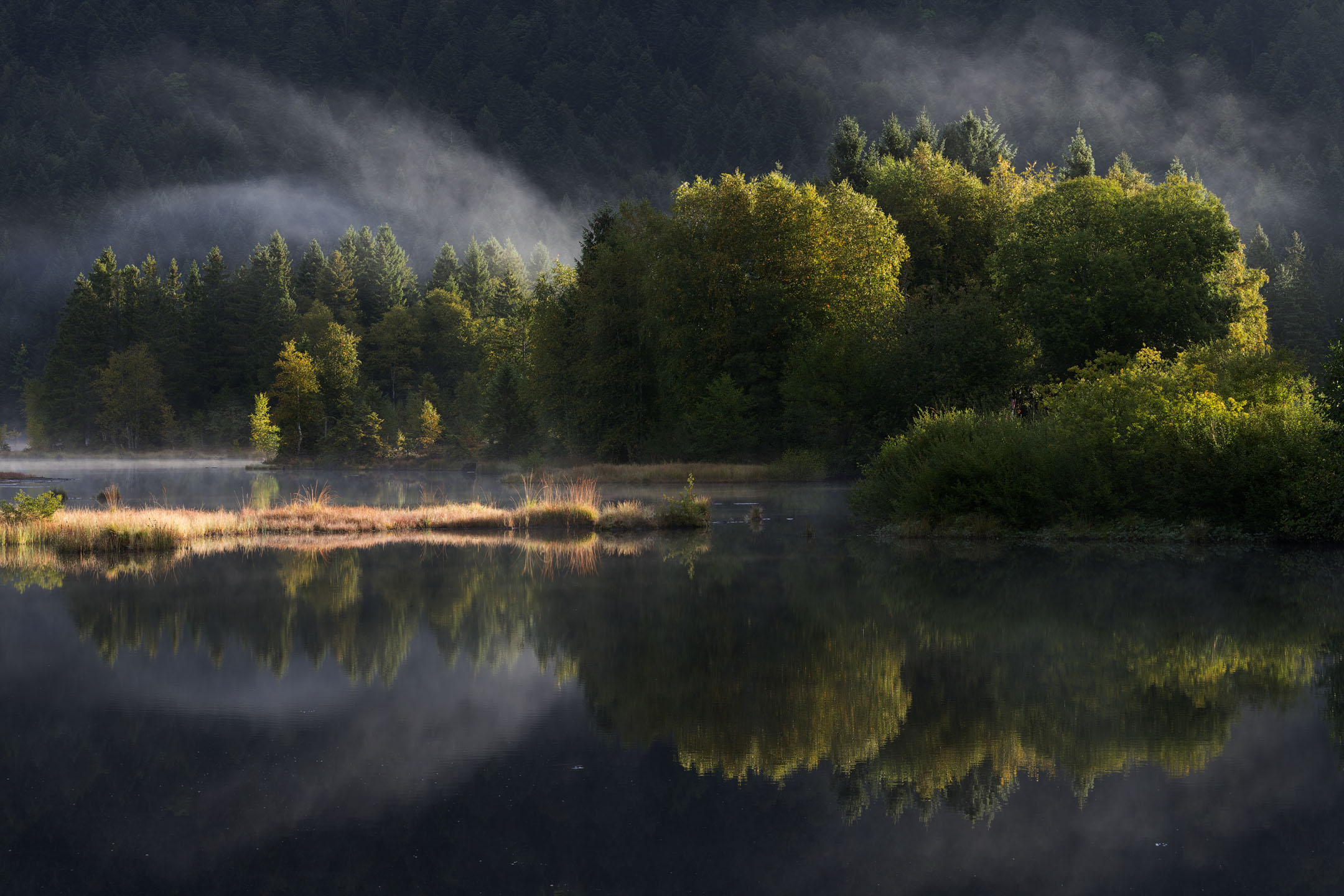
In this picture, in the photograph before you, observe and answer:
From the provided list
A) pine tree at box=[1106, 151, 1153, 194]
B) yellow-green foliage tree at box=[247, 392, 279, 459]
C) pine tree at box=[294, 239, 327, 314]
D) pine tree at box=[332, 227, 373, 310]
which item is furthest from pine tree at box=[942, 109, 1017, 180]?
pine tree at box=[294, 239, 327, 314]

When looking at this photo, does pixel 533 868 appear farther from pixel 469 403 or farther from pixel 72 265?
pixel 72 265

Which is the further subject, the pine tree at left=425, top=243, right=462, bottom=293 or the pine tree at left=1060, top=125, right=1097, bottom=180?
the pine tree at left=425, top=243, right=462, bottom=293

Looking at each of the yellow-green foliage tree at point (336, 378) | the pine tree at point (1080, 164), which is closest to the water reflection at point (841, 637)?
the pine tree at point (1080, 164)

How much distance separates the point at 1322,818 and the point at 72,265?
16701 cm

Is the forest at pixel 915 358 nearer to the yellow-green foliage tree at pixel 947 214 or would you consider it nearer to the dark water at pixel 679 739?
the yellow-green foliage tree at pixel 947 214

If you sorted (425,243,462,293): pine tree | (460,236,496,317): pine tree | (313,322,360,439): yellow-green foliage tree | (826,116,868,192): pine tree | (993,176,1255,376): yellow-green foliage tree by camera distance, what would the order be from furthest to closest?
(425,243,462,293): pine tree
(460,236,496,317): pine tree
(313,322,360,439): yellow-green foliage tree
(826,116,868,192): pine tree
(993,176,1255,376): yellow-green foliage tree

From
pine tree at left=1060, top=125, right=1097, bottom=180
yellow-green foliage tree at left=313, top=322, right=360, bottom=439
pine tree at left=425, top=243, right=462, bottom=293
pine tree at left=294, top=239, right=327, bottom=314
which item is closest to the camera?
pine tree at left=1060, top=125, right=1097, bottom=180

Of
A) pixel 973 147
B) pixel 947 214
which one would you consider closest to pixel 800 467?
pixel 947 214

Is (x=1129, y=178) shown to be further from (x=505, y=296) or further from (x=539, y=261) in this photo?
(x=539, y=261)

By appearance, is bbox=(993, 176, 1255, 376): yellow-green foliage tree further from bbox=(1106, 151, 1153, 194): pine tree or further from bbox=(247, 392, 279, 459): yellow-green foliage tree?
bbox=(247, 392, 279, 459): yellow-green foliage tree

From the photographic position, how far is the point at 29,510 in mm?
27969

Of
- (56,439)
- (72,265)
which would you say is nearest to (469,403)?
(56,439)

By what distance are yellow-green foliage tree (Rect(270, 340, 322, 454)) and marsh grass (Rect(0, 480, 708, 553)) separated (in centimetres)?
6167

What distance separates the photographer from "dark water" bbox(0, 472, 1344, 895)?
779cm
